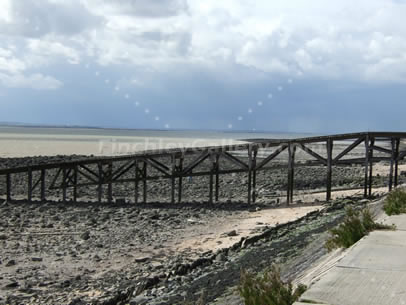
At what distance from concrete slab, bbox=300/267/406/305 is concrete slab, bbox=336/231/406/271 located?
0.72 feet

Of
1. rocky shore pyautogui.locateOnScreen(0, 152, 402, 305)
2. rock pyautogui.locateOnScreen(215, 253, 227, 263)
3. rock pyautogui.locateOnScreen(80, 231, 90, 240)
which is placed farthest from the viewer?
rock pyautogui.locateOnScreen(80, 231, 90, 240)

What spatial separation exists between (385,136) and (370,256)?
17.8 metres

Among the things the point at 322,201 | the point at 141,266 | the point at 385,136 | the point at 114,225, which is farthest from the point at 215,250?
the point at 385,136

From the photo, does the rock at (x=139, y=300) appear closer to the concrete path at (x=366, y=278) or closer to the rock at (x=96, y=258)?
the rock at (x=96, y=258)

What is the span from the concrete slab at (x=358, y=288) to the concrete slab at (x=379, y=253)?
22 cm

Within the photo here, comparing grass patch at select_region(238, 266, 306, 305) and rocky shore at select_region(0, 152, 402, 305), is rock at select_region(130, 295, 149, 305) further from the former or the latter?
grass patch at select_region(238, 266, 306, 305)

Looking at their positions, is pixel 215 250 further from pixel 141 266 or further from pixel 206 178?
pixel 206 178

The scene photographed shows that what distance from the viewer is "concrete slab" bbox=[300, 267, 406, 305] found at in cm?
417

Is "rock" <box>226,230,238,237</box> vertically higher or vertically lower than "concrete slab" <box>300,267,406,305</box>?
lower

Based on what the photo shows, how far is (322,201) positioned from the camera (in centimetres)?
2134

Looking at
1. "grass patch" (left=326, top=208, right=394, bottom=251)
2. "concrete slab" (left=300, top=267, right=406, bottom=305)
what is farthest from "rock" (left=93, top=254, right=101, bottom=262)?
"concrete slab" (left=300, top=267, right=406, bottom=305)

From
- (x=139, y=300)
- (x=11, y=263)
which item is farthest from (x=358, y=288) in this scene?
(x=11, y=263)

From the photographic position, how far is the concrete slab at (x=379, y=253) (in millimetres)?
5277

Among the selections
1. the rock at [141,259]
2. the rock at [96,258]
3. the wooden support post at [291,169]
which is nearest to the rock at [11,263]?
the rock at [96,258]
